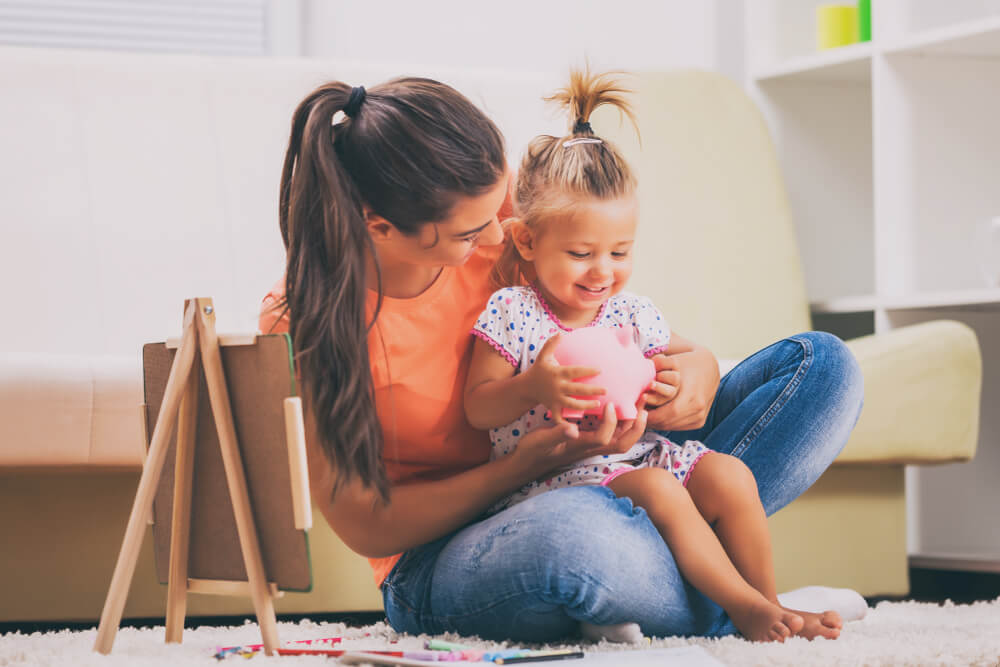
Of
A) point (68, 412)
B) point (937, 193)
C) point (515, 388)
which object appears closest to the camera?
point (515, 388)

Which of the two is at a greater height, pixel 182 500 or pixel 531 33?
pixel 531 33

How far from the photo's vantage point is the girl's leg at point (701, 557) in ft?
3.41

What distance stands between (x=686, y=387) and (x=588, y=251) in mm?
185

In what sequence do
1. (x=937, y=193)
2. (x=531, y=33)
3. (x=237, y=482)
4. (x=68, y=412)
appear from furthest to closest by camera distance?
(x=531, y=33) < (x=937, y=193) < (x=68, y=412) < (x=237, y=482)

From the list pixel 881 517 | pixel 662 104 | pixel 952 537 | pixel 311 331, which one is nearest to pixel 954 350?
pixel 881 517

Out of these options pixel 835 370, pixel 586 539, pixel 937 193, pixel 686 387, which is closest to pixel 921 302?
pixel 937 193

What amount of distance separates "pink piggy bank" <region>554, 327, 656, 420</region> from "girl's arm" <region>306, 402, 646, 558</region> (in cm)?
4

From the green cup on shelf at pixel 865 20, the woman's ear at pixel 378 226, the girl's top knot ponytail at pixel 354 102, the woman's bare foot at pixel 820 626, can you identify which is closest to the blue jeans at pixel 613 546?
the woman's bare foot at pixel 820 626

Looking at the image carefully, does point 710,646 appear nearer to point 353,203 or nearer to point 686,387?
point 686,387

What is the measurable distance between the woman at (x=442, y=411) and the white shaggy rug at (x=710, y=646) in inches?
2.5

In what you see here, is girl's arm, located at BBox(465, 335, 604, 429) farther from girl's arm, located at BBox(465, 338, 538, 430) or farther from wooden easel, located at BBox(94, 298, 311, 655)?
wooden easel, located at BBox(94, 298, 311, 655)

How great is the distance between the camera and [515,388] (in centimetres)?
112

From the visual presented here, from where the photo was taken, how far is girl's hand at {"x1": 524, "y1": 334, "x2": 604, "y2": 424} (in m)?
1.06

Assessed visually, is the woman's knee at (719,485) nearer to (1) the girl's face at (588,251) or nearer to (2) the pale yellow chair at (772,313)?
(1) the girl's face at (588,251)
